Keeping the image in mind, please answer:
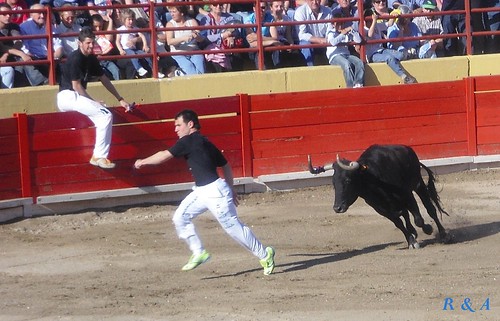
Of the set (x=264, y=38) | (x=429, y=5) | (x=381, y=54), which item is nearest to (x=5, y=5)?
(x=264, y=38)

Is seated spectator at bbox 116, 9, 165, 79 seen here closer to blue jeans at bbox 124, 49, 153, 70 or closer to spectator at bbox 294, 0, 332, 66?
blue jeans at bbox 124, 49, 153, 70

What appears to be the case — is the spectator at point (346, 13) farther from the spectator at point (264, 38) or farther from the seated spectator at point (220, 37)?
the seated spectator at point (220, 37)

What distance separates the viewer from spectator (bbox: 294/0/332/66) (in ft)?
46.7

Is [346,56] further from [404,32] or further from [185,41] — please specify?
[185,41]

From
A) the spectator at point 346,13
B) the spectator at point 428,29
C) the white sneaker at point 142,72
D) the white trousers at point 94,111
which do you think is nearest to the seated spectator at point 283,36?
the spectator at point 346,13

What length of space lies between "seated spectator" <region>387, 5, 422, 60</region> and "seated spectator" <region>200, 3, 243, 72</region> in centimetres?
234

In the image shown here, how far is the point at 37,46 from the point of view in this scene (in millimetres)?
12938

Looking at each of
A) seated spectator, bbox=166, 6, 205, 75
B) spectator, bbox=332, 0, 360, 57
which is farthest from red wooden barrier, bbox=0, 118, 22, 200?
spectator, bbox=332, 0, 360, 57

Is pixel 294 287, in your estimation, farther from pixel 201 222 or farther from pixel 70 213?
pixel 70 213

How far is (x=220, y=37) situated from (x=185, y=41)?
A: 57cm

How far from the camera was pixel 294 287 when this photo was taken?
27.6 feet

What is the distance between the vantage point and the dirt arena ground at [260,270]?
7.75 m

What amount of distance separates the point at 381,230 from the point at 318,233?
657 millimetres

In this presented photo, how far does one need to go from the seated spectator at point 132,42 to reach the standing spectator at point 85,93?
1736 millimetres
